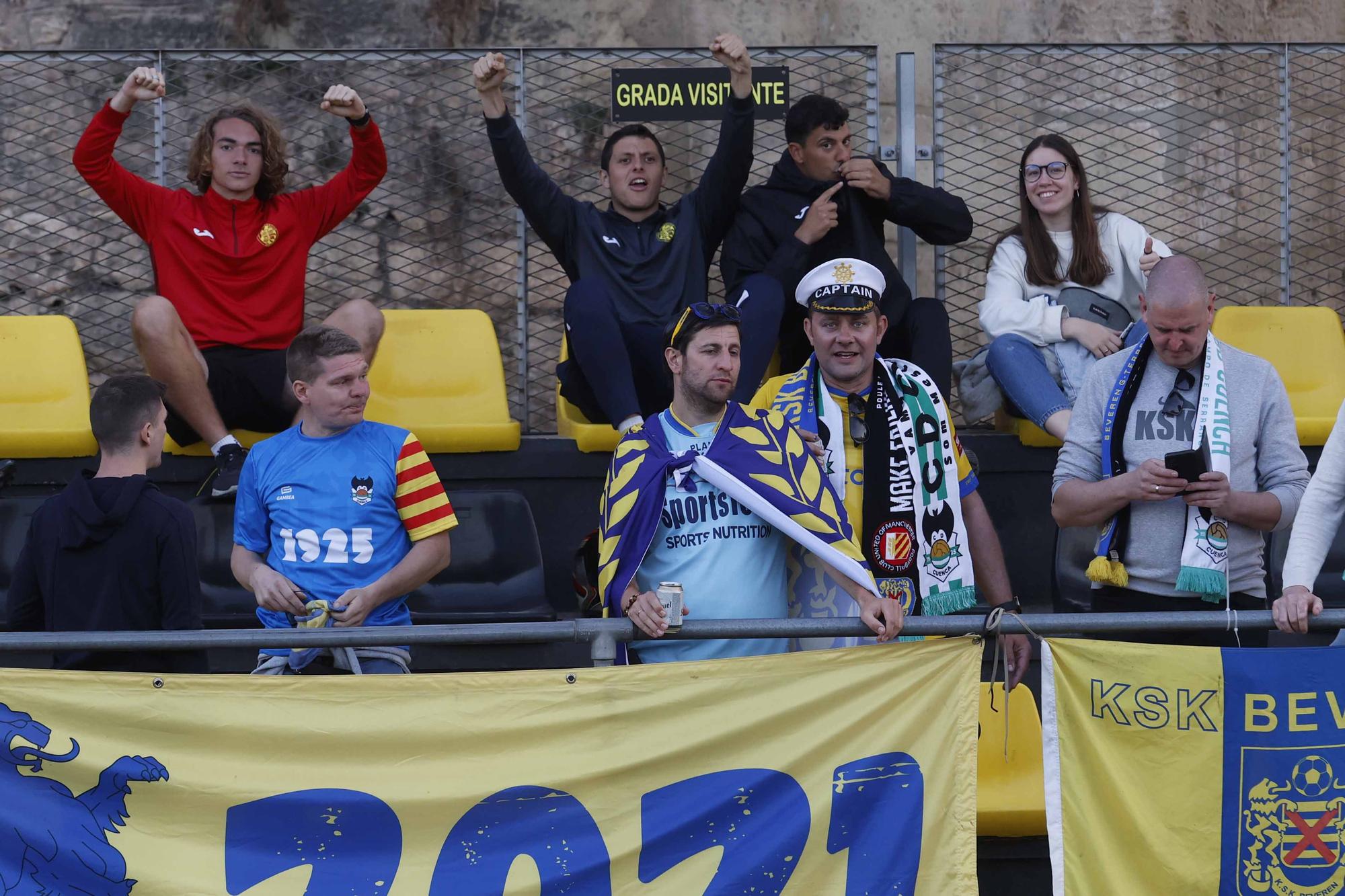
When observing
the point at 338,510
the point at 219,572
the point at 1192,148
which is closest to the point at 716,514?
the point at 338,510

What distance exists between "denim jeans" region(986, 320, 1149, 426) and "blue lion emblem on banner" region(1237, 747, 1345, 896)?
2.06m

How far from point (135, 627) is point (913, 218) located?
10.1 feet

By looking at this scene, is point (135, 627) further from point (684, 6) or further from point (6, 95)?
point (684, 6)

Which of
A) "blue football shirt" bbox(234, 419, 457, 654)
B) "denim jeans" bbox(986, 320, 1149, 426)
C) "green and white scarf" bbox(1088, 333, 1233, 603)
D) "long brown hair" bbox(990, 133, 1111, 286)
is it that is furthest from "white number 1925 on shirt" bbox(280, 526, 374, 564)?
"long brown hair" bbox(990, 133, 1111, 286)

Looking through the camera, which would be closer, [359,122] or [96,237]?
[359,122]

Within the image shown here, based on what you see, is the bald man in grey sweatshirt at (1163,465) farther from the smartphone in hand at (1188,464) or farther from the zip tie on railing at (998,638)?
the zip tie on railing at (998,638)

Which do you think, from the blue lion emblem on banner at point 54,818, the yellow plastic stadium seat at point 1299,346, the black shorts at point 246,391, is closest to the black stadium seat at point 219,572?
the black shorts at point 246,391

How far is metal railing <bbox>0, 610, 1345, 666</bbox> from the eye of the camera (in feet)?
11.5

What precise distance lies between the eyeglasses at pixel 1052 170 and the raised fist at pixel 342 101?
2.38 m

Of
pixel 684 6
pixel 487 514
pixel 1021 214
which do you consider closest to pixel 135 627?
pixel 487 514

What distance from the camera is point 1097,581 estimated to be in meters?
4.12

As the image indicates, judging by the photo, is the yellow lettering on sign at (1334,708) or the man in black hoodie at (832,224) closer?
the yellow lettering on sign at (1334,708)

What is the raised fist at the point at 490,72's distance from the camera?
5145mm

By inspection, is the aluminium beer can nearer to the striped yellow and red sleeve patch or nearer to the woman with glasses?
the striped yellow and red sleeve patch
